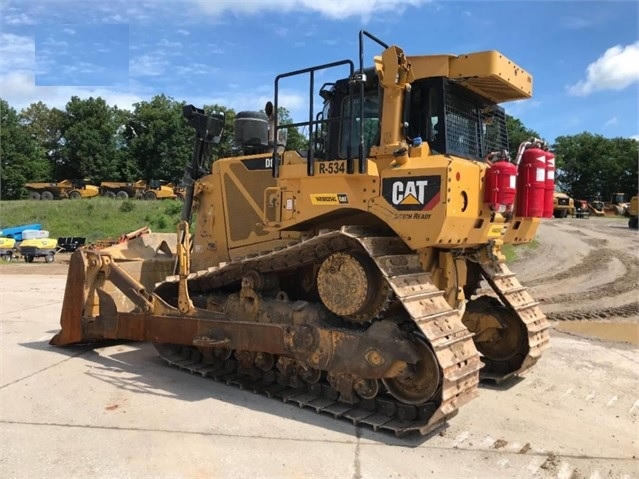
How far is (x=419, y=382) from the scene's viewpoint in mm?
5047

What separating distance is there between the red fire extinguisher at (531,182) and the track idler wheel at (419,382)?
6.46 ft

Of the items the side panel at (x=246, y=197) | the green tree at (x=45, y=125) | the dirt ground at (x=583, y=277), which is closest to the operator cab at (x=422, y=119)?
the side panel at (x=246, y=197)

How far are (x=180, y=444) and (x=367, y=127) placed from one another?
3.44 m

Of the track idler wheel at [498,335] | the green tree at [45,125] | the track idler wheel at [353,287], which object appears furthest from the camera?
the green tree at [45,125]

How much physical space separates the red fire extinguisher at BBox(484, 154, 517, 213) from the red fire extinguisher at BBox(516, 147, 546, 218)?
0.45 metres

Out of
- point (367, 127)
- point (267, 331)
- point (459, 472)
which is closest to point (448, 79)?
point (367, 127)

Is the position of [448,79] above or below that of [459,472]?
above

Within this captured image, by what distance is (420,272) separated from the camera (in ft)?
17.2

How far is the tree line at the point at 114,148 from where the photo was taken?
185 feet

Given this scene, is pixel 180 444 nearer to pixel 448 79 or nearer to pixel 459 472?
pixel 459 472

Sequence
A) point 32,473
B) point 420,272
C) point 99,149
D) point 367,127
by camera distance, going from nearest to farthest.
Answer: point 32,473, point 420,272, point 367,127, point 99,149

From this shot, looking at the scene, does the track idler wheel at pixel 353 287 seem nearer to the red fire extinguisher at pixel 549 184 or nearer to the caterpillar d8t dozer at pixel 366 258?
the caterpillar d8t dozer at pixel 366 258

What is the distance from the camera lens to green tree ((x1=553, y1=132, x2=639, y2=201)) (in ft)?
213

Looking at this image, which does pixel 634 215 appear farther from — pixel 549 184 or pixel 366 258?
pixel 366 258
